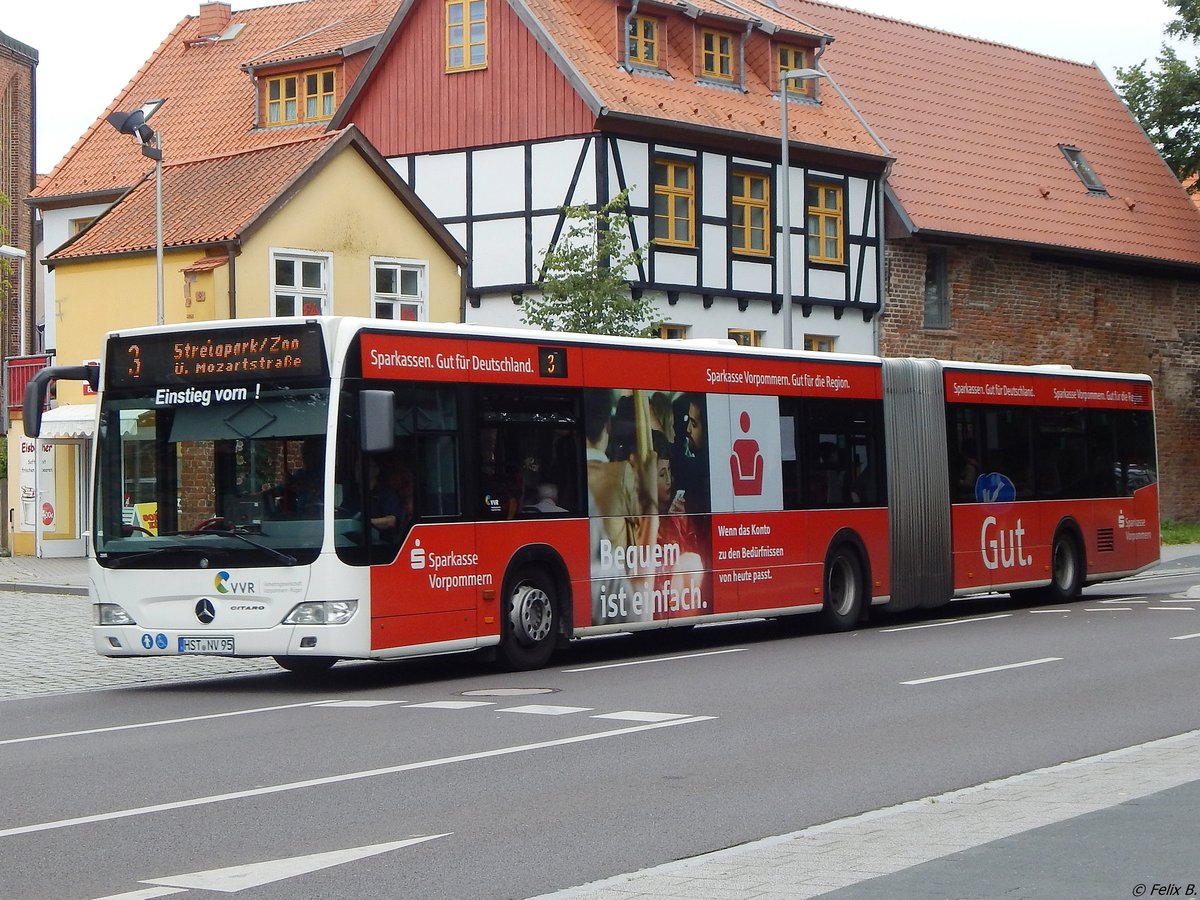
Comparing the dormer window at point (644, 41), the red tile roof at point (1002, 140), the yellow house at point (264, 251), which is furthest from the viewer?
the red tile roof at point (1002, 140)

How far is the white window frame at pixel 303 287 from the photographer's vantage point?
109 feet

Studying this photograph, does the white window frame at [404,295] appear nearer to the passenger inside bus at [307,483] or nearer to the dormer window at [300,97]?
the dormer window at [300,97]

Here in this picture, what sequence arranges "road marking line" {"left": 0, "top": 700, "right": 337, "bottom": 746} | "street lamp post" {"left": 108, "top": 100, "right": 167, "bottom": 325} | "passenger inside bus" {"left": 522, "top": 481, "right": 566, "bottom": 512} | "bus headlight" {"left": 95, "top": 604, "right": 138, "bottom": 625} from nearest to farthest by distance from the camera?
"road marking line" {"left": 0, "top": 700, "right": 337, "bottom": 746} → "bus headlight" {"left": 95, "top": 604, "right": 138, "bottom": 625} → "passenger inside bus" {"left": 522, "top": 481, "right": 566, "bottom": 512} → "street lamp post" {"left": 108, "top": 100, "right": 167, "bottom": 325}

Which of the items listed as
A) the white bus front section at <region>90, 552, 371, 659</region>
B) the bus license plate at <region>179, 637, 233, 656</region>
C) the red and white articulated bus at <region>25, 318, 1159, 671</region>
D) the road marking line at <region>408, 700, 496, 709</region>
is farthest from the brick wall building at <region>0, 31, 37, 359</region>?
the road marking line at <region>408, 700, 496, 709</region>

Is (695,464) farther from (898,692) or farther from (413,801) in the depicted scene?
(413,801)

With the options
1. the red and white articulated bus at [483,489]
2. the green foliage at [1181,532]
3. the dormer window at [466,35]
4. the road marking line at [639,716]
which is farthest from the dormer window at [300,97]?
the road marking line at [639,716]

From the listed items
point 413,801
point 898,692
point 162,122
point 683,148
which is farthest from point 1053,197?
point 413,801

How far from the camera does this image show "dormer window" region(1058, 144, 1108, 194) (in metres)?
50.8

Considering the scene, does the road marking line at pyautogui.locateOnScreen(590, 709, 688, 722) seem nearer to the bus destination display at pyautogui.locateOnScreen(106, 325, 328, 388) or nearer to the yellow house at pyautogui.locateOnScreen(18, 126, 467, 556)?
the bus destination display at pyautogui.locateOnScreen(106, 325, 328, 388)

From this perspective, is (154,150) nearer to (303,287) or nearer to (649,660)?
(303,287)

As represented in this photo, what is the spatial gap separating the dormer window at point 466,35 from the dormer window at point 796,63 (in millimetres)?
7048

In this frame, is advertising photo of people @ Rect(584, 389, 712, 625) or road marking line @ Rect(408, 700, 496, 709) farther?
advertising photo of people @ Rect(584, 389, 712, 625)

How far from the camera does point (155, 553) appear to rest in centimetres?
1520

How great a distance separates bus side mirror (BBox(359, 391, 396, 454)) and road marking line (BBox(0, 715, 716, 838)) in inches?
132
